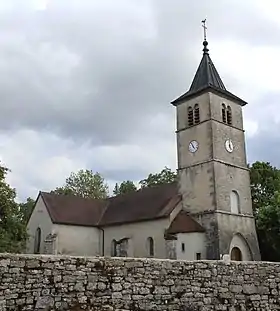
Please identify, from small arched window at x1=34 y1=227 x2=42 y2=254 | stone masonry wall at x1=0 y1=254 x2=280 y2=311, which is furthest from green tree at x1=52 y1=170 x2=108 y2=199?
stone masonry wall at x1=0 y1=254 x2=280 y2=311

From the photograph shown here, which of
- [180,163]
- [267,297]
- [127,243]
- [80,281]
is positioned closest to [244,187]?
[180,163]

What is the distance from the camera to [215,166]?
3219cm

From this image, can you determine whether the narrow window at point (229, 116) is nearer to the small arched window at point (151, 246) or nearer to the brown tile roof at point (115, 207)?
the brown tile roof at point (115, 207)

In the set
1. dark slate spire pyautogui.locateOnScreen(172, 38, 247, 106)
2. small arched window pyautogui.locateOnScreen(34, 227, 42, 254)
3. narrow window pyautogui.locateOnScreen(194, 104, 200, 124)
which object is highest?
dark slate spire pyautogui.locateOnScreen(172, 38, 247, 106)

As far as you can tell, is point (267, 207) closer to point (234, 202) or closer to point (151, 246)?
point (234, 202)

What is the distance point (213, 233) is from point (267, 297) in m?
19.4

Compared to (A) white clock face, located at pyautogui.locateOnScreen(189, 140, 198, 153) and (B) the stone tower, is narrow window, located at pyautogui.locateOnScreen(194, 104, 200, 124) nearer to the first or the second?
(B) the stone tower

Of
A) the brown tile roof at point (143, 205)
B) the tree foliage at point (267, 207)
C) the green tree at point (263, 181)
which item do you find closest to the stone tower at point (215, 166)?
the tree foliage at point (267, 207)

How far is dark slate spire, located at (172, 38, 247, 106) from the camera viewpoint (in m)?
34.7

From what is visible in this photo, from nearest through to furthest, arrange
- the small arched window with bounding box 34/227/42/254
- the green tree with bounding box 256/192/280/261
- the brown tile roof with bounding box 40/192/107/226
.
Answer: the green tree with bounding box 256/192/280/261 < the brown tile roof with bounding box 40/192/107/226 < the small arched window with bounding box 34/227/42/254

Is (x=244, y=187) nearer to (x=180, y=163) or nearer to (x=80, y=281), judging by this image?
(x=180, y=163)

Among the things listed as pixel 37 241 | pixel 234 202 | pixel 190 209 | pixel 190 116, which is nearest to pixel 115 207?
pixel 37 241

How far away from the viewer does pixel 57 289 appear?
898 cm

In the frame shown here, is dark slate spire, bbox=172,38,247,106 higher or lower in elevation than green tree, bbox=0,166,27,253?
higher
